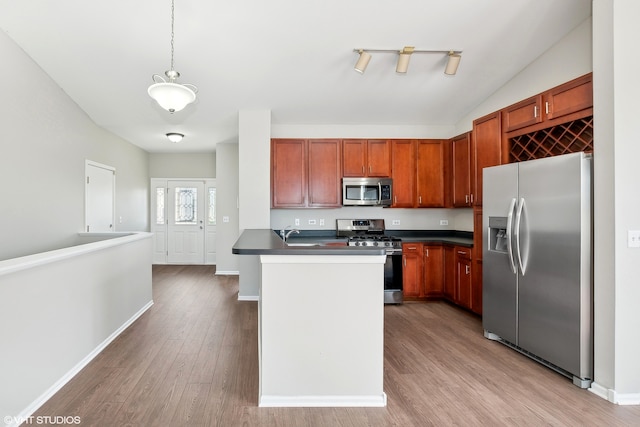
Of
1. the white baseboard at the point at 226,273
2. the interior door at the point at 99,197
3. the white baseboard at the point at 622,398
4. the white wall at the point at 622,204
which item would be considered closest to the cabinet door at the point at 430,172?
the white wall at the point at 622,204

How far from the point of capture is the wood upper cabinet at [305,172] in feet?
15.1

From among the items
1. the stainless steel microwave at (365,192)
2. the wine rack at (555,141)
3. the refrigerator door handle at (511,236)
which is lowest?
the refrigerator door handle at (511,236)

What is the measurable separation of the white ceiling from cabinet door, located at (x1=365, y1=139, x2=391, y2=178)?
1.30ft

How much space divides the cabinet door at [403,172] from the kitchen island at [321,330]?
280 cm

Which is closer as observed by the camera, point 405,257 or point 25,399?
point 25,399

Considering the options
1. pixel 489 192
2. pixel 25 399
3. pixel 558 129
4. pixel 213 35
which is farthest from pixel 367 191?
pixel 25 399

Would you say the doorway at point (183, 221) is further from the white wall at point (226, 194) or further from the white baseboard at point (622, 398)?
the white baseboard at point (622, 398)

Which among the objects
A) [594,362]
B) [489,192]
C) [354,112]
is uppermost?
[354,112]

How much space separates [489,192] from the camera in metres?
3.14

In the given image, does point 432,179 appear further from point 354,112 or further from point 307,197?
point 307,197

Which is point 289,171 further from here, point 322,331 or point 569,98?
point 569,98

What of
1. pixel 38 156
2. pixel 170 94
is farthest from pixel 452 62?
pixel 38 156

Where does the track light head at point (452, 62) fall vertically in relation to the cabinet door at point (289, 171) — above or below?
above

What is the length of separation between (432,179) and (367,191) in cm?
98
